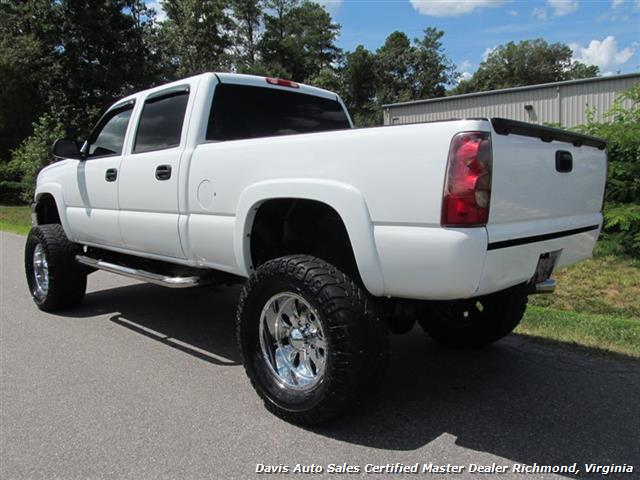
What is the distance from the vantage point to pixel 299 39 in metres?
57.5

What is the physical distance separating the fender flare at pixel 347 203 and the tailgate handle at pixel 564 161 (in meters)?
1.16

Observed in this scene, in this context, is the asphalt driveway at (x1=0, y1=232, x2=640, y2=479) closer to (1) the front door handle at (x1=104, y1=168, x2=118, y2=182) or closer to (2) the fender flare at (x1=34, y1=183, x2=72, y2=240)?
(2) the fender flare at (x1=34, y1=183, x2=72, y2=240)

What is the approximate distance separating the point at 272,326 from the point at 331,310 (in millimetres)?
644

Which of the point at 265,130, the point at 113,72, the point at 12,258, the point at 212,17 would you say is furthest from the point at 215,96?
the point at 212,17

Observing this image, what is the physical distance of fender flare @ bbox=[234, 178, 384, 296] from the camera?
9.39ft

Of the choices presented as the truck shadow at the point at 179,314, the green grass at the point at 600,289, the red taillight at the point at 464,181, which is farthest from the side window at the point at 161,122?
the green grass at the point at 600,289

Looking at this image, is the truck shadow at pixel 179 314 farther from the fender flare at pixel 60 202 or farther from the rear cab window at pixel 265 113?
the rear cab window at pixel 265 113

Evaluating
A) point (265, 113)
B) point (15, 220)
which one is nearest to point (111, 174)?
point (265, 113)

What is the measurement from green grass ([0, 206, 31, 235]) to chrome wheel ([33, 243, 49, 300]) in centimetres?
818

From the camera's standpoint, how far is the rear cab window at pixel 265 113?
4.22m

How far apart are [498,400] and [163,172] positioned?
2.84m

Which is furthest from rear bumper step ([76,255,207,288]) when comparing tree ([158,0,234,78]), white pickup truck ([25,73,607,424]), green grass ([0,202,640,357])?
tree ([158,0,234,78])

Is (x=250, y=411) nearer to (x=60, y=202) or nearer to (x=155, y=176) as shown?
(x=155, y=176)

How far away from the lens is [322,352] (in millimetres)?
3277
